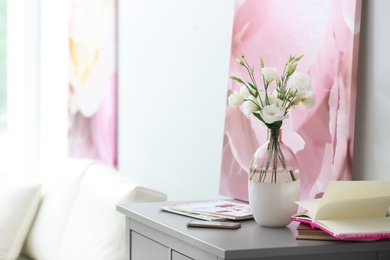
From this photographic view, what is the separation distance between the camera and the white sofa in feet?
8.71

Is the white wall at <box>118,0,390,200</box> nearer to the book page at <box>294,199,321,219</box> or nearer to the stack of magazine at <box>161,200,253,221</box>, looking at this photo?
the stack of magazine at <box>161,200,253,221</box>

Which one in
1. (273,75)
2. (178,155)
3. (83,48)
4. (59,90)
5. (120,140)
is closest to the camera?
(273,75)

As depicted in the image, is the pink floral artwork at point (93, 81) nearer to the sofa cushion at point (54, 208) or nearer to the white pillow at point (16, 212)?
the sofa cushion at point (54, 208)

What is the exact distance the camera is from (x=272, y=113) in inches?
72.6

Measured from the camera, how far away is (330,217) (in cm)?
173

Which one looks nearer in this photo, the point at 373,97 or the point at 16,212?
the point at 373,97

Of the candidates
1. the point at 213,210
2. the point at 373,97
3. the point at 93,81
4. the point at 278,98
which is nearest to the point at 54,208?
the point at 93,81

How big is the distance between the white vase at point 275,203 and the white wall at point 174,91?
87 centimetres

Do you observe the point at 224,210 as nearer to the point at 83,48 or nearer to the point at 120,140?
the point at 120,140

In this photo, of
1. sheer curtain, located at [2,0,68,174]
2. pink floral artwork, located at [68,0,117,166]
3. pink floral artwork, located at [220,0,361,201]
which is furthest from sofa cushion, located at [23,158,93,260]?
sheer curtain, located at [2,0,68,174]

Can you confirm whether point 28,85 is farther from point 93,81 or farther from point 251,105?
point 251,105

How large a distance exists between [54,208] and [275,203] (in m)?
1.53


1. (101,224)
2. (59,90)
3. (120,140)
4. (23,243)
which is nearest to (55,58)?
(59,90)

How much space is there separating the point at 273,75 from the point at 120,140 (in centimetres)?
189
